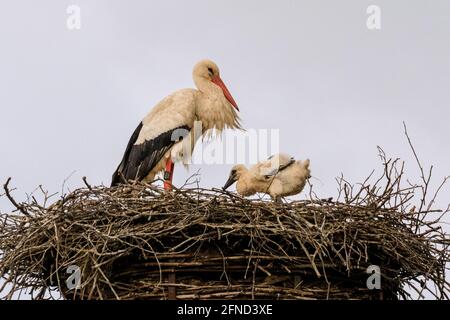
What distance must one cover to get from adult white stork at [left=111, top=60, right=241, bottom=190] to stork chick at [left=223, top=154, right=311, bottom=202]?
2.98 feet

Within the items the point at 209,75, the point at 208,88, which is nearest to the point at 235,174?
the point at 208,88

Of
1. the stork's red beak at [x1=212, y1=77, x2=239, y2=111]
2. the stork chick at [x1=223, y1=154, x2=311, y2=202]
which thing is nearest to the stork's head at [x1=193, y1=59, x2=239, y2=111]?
the stork's red beak at [x1=212, y1=77, x2=239, y2=111]

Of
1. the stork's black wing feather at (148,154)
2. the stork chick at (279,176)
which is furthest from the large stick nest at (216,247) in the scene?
the stork's black wing feather at (148,154)

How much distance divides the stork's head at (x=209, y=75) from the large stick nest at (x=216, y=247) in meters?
2.02

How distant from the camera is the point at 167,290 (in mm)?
4926

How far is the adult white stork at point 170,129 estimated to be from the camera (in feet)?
22.1

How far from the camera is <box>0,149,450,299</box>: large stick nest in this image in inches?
193

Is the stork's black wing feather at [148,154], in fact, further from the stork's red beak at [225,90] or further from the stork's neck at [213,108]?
the stork's red beak at [225,90]

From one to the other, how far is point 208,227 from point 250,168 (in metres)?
1.23

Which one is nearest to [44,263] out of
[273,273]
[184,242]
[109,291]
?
[109,291]

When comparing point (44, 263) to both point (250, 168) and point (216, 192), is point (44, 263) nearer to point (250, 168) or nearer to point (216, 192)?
point (216, 192)

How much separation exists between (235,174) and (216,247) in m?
1.40

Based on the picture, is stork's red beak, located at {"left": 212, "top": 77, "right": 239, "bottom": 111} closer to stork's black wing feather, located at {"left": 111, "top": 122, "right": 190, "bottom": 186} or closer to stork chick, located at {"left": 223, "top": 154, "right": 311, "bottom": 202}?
stork's black wing feather, located at {"left": 111, "top": 122, "right": 190, "bottom": 186}

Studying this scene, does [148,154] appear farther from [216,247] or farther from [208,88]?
[216,247]
